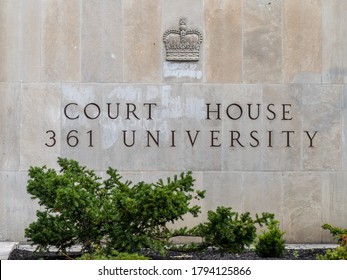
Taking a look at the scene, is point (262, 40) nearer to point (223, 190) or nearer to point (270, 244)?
point (223, 190)

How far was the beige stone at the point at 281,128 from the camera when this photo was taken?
15781mm

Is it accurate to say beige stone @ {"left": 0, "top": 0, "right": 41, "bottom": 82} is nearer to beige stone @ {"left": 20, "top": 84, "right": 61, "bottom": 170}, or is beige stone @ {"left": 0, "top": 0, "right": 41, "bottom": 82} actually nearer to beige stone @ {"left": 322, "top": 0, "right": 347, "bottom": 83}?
beige stone @ {"left": 20, "top": 84, "right": 61, "bottom": 170}

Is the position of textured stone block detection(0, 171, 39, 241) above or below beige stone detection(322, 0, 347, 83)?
below

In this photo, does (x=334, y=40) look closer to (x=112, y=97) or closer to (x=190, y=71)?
(x=190, y=71)

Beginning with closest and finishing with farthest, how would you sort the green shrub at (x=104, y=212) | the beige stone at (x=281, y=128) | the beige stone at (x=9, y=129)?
the green shrub at (x=104, y=212)
the beige stone at (x=9, y=129)
the beige stone at (x=281, y=128)

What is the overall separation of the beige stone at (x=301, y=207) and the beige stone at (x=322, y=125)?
42 cm

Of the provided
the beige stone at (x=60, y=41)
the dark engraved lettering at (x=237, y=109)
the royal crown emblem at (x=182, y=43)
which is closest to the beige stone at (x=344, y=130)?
the dark engraved lettering at (x=237, y=109)

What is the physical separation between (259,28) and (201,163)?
8.87 ft

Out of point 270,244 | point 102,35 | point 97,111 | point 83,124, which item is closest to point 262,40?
point 102,35

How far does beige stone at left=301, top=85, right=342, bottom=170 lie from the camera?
51.9 feet

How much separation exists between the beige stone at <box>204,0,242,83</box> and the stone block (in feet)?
0.42

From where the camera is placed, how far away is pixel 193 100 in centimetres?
1577

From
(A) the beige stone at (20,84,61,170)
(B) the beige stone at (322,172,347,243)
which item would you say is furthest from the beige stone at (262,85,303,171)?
(A) the beige stone at (20,84,61,170)

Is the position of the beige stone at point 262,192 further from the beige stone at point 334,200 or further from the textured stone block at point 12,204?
the textured stone block at point 12,204
